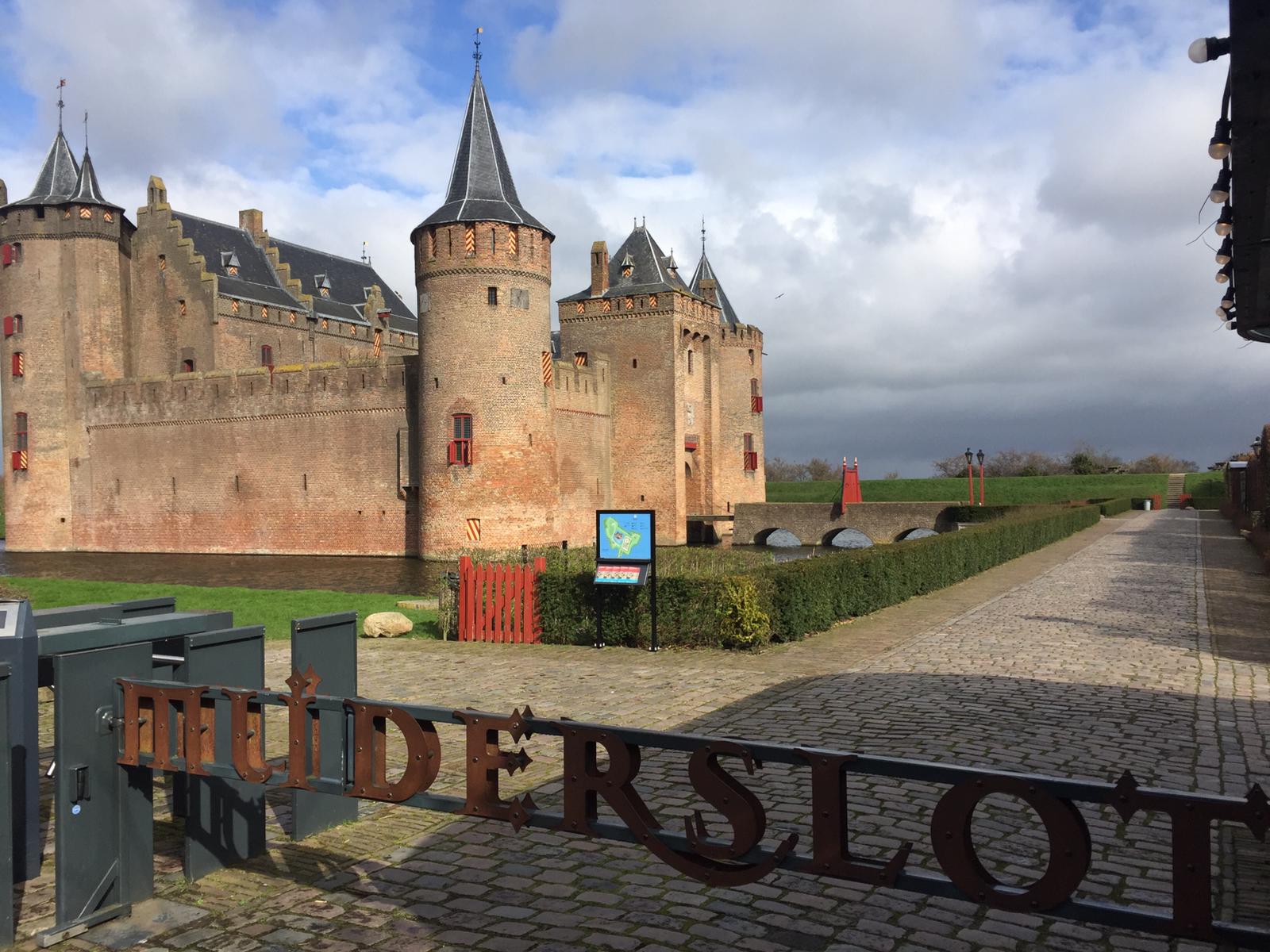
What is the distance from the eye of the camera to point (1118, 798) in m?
2.49

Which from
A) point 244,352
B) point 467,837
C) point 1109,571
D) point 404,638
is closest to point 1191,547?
point 1109,571

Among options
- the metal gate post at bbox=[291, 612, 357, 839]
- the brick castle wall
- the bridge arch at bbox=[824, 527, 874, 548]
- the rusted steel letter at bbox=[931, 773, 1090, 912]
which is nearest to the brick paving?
the metal gate post at bbox=[291, 612, 357, 839]

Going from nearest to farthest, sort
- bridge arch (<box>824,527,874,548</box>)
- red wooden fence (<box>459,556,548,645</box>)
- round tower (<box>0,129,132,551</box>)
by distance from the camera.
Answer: red wooden fence (<box>459,556,548,645</box>) → round tower (<box>0,129,132,551</box>) → bridge arch (<box>824,527,874,548</box>)

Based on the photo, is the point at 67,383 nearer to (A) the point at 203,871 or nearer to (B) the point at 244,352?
(B) the point at 244,352

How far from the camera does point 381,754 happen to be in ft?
12.4

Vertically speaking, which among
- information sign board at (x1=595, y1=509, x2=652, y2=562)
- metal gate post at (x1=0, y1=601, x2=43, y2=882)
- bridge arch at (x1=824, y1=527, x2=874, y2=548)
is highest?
information sign board at (x1=595, y1=509, x2=652, y2=562)

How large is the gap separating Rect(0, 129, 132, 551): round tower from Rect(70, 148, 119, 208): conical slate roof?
3cm

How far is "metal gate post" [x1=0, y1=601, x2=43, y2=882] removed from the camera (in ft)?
14.9

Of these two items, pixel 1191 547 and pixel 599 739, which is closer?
pixel 599 739

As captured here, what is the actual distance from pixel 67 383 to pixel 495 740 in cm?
4418

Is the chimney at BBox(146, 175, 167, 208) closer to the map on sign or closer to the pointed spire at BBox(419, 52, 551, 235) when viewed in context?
the pointed spire at BBox(419, 52, 551, 235)

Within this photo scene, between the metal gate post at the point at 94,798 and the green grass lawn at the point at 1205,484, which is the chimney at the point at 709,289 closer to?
the green grass lawn at the point at 1205,484

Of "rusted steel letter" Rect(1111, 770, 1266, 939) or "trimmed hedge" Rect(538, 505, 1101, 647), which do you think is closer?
"rusted steel letter" Rect(1111, 770, 1266, 939)

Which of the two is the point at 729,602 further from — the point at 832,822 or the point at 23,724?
the point at 832,822
